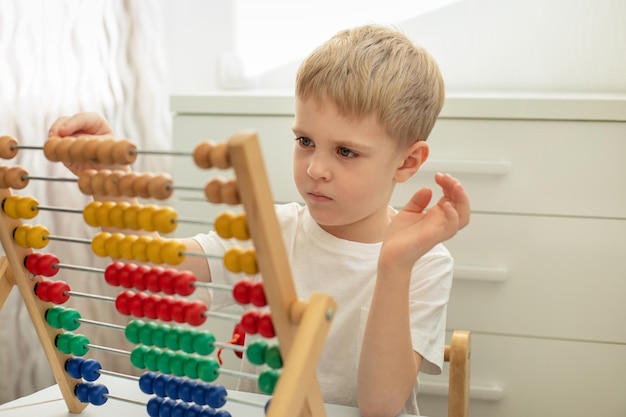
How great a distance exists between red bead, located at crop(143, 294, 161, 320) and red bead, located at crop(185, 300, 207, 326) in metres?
0.05

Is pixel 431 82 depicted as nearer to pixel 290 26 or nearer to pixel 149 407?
pixel 149 407

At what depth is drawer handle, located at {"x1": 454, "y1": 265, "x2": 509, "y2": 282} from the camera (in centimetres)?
184

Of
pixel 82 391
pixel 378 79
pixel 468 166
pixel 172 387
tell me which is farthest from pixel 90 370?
pixel 468 166

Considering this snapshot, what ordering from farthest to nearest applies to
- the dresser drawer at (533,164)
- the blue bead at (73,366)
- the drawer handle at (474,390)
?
the drawer handle at (474,390) < the dresser drawer at (533,164) < the blue bead at (73,366)

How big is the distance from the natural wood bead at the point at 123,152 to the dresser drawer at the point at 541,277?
3.71 ft

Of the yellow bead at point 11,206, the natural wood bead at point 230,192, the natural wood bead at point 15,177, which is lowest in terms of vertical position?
the yellow bead at point 11,206

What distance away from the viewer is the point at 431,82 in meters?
1.28

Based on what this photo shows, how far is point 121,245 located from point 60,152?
134 millimetres

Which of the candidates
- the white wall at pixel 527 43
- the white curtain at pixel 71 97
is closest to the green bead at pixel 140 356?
the white curtain at pixel 71 97

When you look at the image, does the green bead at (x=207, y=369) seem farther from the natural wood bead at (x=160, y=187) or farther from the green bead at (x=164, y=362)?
the natural wood bead at (x=160, y=187)

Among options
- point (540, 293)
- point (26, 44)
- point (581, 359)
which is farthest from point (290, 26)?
point (581, 359)

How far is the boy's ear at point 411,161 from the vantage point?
4.24ft

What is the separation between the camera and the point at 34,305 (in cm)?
103

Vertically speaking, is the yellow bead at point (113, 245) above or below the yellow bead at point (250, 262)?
below
